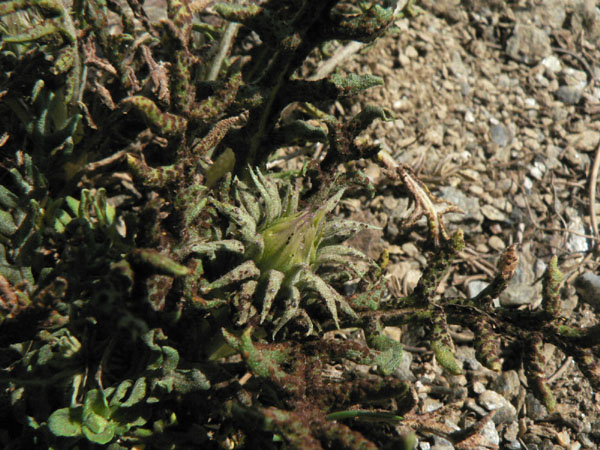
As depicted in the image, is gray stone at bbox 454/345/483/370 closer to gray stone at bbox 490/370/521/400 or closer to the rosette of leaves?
gray stone at bbox 490/370/521/400

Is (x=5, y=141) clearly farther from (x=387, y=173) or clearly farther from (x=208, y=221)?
(x=387, y=173)

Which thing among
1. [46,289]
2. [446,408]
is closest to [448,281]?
[446,408]

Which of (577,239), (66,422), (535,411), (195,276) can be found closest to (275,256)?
(195,276)

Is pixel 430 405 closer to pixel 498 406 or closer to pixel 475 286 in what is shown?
pixel 498 406

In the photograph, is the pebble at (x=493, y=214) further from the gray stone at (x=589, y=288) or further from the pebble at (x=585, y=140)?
the pebble at (x=585, y=140)

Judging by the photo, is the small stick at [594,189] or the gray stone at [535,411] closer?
the gray stone at [535,411]

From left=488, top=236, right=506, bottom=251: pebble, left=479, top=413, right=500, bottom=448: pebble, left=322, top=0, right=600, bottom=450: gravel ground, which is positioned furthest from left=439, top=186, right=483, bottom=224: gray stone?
left=479, top=413, right=500, bottom=448: pebble

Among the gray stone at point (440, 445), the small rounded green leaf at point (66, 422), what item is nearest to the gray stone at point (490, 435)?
the gray stone at point (440, 445)
